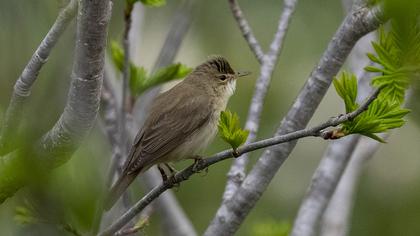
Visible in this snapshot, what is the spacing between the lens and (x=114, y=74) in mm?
5633

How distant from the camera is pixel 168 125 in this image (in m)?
4.57

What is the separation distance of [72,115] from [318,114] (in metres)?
4.01

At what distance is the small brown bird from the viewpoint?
425 centimetres

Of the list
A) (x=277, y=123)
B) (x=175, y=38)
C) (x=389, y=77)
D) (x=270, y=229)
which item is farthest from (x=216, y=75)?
(x=389, y=77)

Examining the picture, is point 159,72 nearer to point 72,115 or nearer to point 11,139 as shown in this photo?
point 72,115

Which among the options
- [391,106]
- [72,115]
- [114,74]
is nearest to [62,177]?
[72,115]

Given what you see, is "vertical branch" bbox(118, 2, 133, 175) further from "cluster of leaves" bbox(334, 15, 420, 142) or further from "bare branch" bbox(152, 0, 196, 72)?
"cluster of leaves" bbox(334, 15, 420, 142)

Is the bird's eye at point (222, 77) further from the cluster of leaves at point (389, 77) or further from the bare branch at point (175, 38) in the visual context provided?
the cluster of leaves at point (389, 77)

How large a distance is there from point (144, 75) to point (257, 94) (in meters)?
0.59

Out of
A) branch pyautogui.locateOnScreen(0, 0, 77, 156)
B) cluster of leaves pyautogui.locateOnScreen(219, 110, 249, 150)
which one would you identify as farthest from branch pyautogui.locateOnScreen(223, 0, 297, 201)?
branch pyautogui.locateOnScreen(0, 0, 77, 156)

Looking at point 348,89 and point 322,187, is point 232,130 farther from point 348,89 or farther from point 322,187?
point 322,187

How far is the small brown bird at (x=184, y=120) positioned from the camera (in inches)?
167

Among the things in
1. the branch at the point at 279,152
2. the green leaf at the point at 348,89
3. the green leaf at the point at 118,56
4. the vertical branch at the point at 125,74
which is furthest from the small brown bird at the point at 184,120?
the green leaf at the point at 348,89

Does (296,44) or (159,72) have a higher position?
(296,44)
